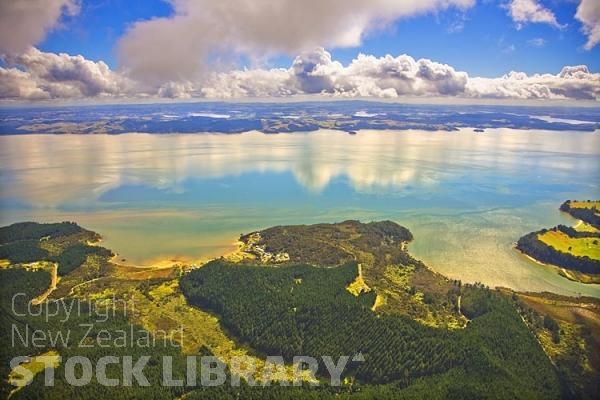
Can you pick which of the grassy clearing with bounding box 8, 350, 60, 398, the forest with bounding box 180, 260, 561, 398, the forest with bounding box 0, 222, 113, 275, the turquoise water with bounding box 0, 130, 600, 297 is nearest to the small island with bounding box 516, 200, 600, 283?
the turquoise water with bounding box 0, 130, 600, 297

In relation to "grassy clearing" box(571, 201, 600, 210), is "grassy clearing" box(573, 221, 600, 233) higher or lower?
lower

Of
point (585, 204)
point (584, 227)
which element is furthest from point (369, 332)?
point (585, 204)

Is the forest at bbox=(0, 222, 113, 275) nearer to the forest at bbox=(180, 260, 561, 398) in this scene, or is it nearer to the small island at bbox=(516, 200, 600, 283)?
the forest at bbox=(180, 260, 561, 398)

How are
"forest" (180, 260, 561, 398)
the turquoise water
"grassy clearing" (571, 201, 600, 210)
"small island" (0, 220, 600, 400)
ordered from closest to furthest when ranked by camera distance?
"small island" (0, 220, 600, 400) → "forest" (180, 260, 561, 398) → the turquoise water → "grassy clearing" (571, 201, 600, 210)

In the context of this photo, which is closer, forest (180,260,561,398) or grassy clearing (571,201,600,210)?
forest (180,260,561,398)

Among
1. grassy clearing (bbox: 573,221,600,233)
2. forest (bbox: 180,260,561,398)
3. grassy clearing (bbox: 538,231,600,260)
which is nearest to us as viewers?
forest (bbox: 180,260,561,398)

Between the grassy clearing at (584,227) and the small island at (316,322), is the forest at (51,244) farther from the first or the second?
the grassy clearing at (584,227)
